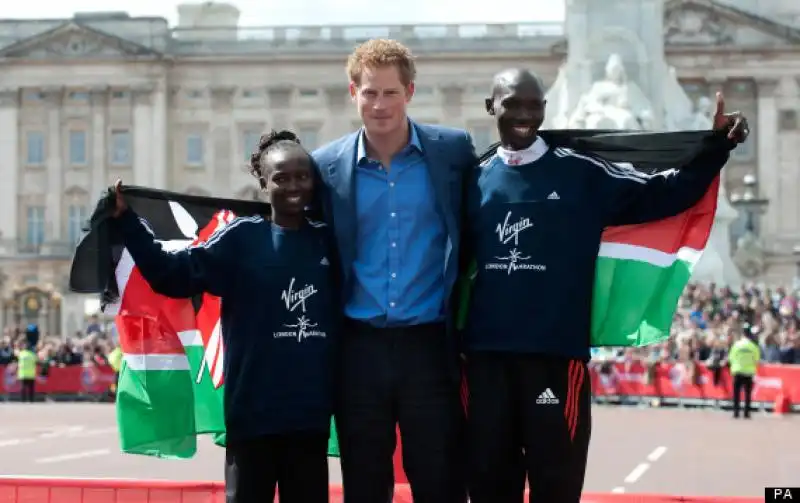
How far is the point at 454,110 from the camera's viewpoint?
8106 centimetres

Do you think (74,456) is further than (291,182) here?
Yes

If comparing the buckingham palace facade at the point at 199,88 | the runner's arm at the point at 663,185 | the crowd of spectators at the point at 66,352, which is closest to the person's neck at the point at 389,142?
the runner's arm at the point at 663,185

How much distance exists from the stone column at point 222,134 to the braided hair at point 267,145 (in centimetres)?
7480

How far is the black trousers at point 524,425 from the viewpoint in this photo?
5992mm

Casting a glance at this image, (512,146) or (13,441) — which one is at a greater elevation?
(512,146)

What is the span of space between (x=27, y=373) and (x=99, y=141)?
161ft

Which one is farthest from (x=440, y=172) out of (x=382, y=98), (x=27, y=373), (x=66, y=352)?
(x=66, y=352)

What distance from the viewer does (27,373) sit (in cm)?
3331

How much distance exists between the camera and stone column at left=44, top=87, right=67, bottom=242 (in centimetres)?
8075

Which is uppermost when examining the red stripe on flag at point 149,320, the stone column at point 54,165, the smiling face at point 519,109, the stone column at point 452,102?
the stone column at point 452,102

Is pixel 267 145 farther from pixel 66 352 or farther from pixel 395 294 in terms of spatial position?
pixel 66 352

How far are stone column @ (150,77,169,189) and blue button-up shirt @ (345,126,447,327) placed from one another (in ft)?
246

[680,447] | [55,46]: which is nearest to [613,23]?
[680,447]

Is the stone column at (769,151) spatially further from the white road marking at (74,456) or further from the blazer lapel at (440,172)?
the blazer lapel at (440,172)
